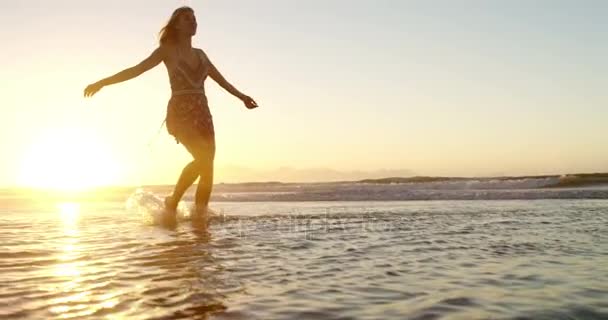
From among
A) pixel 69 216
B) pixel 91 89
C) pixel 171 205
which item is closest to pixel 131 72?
pixel 91 89

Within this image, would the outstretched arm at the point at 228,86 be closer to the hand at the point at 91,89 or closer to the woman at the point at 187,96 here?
the woman at the point at 187,96

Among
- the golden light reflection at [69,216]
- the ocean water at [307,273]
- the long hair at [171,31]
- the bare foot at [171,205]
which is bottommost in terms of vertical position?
the ocean water at [307,273]

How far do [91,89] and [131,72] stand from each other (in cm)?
55

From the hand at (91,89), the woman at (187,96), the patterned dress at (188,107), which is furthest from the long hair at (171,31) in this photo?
the hand at (91,89)

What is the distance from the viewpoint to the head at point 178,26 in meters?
7.26

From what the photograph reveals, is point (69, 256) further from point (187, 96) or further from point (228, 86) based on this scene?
point (228, 86)

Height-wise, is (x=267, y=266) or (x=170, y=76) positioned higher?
(x=170, y=76)

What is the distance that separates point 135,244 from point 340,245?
5.53 ft

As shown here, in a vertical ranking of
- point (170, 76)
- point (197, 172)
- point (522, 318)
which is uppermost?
point (170, 76)

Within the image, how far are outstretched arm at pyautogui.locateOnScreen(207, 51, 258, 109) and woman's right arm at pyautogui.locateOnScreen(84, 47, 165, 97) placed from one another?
0.67 metres

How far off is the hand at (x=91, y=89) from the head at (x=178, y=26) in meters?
1.01

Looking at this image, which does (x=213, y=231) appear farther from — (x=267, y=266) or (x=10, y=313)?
(x=10, y=313)

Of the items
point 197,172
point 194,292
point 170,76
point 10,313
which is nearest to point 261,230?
point 197,172

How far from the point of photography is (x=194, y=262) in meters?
3.96
